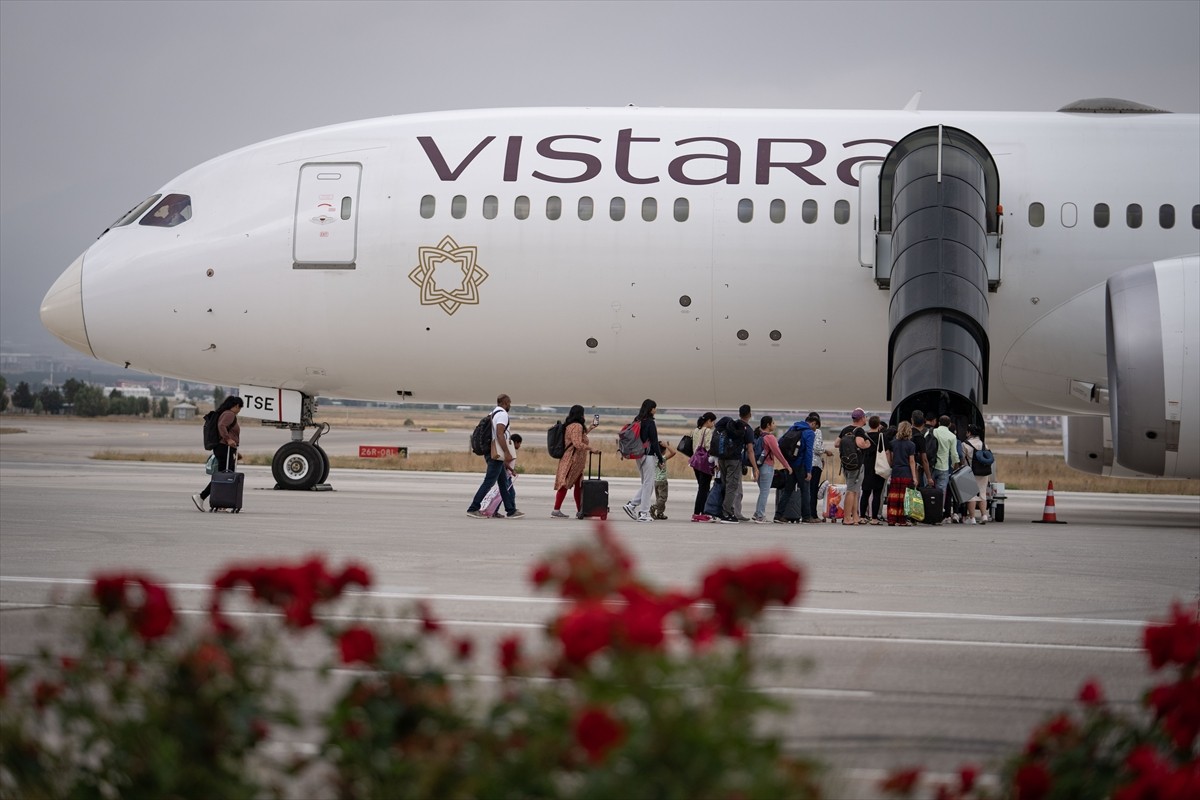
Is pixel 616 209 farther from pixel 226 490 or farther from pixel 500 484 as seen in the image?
pixel 226 490

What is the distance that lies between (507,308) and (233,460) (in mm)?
4574

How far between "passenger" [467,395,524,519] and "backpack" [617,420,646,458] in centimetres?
152

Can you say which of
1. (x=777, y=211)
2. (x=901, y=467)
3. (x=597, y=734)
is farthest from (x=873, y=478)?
(x=597, y=734)

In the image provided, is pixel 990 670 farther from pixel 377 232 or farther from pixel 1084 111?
pixel 1084 111

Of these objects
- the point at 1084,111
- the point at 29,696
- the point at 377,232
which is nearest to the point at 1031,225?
the point at 1084,111

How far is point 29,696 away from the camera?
12.1 ft

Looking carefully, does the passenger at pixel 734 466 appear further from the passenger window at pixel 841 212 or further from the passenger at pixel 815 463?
the passenger window at pixel 841 212

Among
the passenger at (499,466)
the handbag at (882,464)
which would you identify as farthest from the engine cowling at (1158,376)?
the passenger at (499,466)

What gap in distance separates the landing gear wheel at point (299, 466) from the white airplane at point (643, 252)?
128cm

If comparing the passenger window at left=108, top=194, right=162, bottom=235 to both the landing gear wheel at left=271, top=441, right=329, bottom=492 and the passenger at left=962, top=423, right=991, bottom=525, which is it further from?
the passenger at left=962, top=423, right=991, bottom=525

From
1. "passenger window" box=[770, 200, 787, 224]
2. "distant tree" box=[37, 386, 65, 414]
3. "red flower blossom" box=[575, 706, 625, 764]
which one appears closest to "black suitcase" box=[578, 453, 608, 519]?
"passenger window" box=[770, 200, 787, 224]

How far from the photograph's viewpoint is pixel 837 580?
37.0 feet

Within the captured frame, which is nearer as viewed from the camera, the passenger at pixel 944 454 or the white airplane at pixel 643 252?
the passenger at pixel 944 454

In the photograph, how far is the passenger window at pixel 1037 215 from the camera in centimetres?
1959
